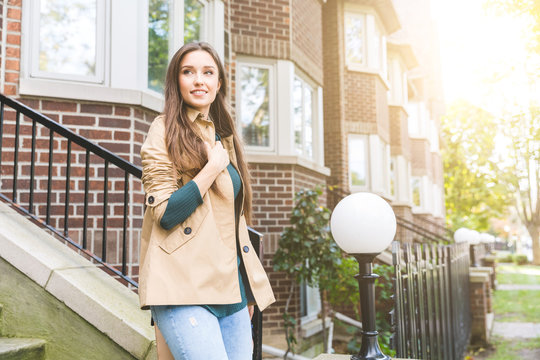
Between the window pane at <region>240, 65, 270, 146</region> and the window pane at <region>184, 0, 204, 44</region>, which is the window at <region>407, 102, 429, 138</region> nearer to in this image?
the window pane at <region>240, 65, 270, 146</region>

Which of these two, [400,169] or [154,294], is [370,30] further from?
[154,294]

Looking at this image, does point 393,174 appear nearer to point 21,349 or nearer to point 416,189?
point 416,189

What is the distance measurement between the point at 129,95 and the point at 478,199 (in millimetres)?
24971

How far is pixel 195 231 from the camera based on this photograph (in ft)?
5.56

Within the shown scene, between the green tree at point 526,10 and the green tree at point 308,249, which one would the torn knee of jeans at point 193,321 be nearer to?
the green tree at point 308,249

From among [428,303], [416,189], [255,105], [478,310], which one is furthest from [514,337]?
[416,189]

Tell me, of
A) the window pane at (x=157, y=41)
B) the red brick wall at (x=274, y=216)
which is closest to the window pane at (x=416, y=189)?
the red brick wall at (x=274, y=216)

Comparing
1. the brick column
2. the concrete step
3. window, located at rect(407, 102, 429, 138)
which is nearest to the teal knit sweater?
the concrete step

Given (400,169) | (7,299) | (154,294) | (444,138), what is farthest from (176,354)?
(444,138)

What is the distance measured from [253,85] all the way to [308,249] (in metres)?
2.44

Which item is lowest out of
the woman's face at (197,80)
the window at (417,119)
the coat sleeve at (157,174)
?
the coat sleeve at (157,174)

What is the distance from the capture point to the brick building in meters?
4.06

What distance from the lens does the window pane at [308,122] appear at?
25.8ft

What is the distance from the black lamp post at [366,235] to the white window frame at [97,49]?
9.13 ft
